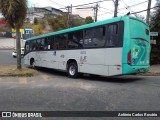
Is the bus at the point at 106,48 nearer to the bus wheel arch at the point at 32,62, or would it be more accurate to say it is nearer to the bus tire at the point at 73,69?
the bus tire at the point at 73,69

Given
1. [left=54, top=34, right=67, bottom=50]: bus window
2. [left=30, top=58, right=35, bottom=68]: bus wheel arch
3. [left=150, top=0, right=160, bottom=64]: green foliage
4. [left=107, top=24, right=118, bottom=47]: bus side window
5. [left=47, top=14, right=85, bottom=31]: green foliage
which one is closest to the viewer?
[left=107, top=24, right=118, bottom=47]: bus side window

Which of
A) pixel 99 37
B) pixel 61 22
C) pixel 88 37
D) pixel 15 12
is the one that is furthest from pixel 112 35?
pixel 61 22

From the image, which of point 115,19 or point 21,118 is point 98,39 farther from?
point 21,118

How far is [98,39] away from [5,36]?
87171 mm

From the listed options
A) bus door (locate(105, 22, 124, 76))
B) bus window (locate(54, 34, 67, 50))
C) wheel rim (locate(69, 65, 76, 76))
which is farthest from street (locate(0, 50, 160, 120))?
bus window (locate(54, 34, 67, 50))

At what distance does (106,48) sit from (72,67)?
3294 millimetres

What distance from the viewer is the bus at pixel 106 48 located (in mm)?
11516

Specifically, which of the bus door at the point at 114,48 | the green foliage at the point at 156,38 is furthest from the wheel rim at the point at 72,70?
the green foliage at the point at 156,38

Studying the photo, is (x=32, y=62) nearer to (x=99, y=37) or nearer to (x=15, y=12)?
(x=15, y=12)

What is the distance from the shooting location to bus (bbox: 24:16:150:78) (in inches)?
453

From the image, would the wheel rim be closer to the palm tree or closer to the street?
the palm tree

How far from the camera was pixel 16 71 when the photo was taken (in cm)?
1483

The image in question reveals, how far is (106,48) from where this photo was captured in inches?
481

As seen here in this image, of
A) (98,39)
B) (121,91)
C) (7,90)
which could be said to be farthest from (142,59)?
(7,90)
